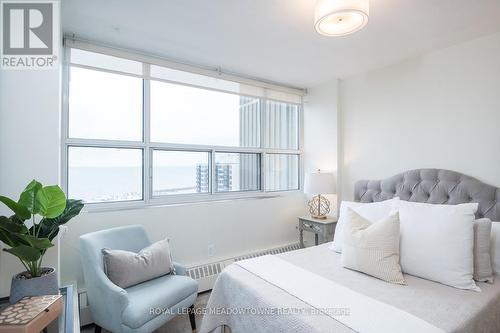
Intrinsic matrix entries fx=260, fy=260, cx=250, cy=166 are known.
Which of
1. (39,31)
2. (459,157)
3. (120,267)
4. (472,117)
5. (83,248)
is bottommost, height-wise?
(120,267)

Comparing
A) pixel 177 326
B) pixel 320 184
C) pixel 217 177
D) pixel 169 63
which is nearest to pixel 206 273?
pixel 177 326

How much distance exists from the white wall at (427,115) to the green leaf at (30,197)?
301cm

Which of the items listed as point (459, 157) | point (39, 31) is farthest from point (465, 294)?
point (39, 31)

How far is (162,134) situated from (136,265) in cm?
133

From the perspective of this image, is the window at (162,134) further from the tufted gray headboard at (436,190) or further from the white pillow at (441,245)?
the white pillow at (441,245)

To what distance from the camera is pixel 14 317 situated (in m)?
1.00

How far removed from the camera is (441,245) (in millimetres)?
1630

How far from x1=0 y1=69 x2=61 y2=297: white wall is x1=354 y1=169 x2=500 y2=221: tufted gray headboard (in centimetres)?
286

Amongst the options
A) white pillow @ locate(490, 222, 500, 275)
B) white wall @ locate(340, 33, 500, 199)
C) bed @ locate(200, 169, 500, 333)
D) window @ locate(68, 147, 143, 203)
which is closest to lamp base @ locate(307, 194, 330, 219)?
white wall @ locate(340, 33, 500, 199)

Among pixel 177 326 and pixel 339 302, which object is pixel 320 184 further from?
pixel 177 326

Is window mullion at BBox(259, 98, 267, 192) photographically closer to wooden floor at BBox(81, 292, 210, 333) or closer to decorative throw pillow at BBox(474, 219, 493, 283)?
wooden floor at BBox(81, 292, 210, 333)

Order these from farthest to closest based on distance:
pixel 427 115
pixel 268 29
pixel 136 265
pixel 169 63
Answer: pixel 169 63
pixel 427 115
pixel 268 29
pixel 136 265

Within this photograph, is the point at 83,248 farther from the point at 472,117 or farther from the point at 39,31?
the point at 472,117

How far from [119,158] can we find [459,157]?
125 inches
